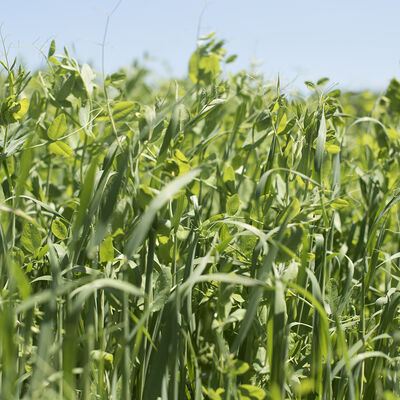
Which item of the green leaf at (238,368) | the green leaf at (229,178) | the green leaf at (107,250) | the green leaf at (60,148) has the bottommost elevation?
the green leaf at (238,368)

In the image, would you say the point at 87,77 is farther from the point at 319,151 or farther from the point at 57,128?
the point at 319,151

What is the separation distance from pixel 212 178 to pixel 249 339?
0.49m

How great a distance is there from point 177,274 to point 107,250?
0.46ft

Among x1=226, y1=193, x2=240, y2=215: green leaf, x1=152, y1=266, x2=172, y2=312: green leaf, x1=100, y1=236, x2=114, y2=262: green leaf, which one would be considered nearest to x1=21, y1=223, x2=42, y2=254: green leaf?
x1=100, y1=236, x2=114, y2=262: green leaf

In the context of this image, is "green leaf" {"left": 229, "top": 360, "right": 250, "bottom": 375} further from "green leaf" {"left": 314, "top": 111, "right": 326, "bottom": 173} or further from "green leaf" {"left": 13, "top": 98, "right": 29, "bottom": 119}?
"green leaf" {"left": 13, "top": 98, "right": 29, "bottom": 119}

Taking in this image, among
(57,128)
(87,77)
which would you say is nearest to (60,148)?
(57,128)

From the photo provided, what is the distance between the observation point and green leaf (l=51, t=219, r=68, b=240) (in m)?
0.96

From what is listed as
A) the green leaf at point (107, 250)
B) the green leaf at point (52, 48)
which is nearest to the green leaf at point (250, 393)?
the green leaf at point (107, 250)

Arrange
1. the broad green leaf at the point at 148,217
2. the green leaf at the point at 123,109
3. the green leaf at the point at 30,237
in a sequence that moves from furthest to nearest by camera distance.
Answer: the green leaf at the point at 123,109, the green leaf at the point at 30,237, the broad green leaf at the point at 148,217

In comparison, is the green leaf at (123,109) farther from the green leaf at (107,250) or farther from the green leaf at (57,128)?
the green leaf at (107,250)

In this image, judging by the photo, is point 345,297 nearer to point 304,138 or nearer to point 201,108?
point 304,138

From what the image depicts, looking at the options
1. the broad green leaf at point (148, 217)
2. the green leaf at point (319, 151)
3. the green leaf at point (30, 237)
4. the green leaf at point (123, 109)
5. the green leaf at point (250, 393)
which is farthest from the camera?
the green leaf at point (123, 109)

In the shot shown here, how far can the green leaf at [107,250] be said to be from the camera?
87 centimetres

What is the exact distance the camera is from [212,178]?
1261 mm
